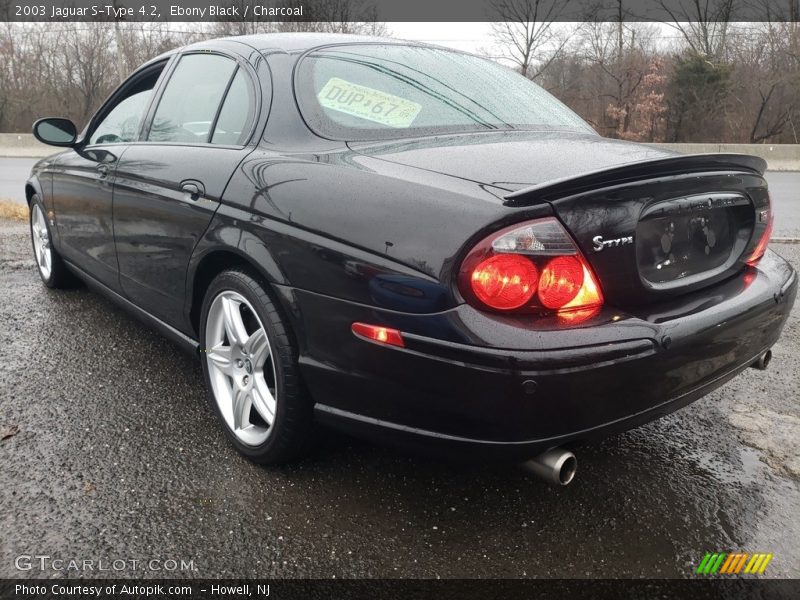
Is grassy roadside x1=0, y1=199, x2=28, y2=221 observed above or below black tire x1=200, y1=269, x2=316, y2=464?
below

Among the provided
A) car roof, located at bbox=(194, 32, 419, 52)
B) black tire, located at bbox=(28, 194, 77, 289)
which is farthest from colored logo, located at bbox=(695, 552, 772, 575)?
black tire, located at bbox=(28, 194, 77, 289)

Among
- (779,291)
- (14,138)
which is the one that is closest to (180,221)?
(779,291)

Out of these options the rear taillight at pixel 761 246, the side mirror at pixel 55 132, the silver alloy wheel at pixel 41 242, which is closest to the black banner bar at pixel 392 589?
the rear taillight at pixel 761 246

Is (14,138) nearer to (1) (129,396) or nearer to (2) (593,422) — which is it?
(1) (129,396)

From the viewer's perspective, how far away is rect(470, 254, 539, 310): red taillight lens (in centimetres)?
164

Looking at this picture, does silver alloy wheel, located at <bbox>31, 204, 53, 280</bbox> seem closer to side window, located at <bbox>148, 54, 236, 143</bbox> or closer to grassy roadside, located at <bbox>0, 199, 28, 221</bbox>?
side window, located at <bbox>148, 54, 236, 143</bbox>

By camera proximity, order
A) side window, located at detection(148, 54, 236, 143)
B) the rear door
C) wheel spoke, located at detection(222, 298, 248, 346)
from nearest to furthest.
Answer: wheel spoke, located at detection(222, 298, 248, 346), the rear door, side window, located at detection(148, 54, 236, 143)

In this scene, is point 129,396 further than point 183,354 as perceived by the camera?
No

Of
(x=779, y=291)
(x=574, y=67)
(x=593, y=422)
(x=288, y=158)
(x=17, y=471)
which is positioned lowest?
(x=17, y=471)

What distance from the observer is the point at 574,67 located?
2956 cm

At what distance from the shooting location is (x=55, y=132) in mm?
3826

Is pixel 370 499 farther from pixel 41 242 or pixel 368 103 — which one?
→ pixel 41 242

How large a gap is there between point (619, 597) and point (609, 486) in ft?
1.81

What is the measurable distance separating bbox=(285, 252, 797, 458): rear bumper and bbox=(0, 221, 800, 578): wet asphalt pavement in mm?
305
